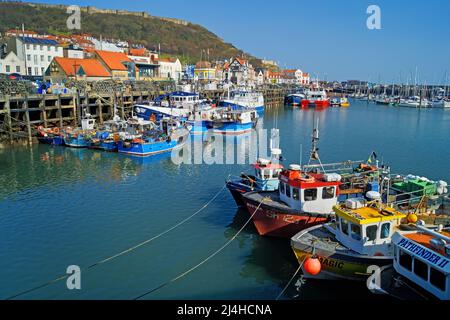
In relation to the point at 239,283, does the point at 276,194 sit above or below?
above

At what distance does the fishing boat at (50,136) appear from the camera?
38.2 m

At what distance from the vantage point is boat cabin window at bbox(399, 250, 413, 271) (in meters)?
10.8

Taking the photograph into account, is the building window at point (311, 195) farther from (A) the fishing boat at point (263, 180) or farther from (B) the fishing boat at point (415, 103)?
(B) the fishing boat at point (415, 103)

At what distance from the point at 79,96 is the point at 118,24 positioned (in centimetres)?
11917

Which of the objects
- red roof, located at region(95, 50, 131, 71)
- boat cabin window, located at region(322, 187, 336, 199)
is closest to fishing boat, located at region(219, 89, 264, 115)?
red roof, located at region(95, 50, 131, 71)

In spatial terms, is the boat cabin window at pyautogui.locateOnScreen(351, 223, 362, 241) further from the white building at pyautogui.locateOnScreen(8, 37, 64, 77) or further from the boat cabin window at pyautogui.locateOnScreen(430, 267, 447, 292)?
the white building at pyautogui.locateOnScreen(8, 37, 64, 77)

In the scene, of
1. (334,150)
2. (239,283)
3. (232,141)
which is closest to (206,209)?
(239,283)

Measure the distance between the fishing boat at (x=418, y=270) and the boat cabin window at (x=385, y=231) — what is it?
4.70 ft

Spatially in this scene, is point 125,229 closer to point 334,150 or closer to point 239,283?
point 239,283

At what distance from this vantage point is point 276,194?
18672 mm

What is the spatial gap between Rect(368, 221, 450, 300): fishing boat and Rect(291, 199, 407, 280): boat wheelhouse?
1.23 metres

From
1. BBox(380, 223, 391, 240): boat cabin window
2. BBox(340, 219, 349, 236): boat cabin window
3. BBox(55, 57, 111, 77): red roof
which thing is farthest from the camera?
BBox(55, 57, 111, 77): red roof

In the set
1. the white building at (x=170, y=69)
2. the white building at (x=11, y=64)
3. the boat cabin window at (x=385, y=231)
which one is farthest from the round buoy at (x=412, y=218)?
the white building at (x=170, y=69)

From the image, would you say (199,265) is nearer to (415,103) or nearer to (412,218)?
(412,218)
